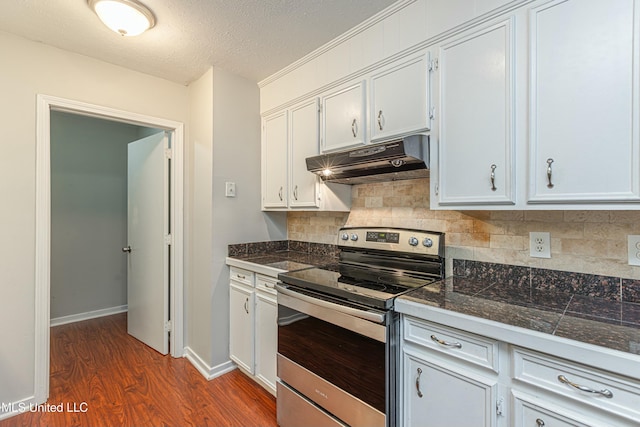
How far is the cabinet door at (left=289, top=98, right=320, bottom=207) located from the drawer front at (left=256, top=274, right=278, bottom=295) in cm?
59

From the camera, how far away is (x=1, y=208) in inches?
74.9

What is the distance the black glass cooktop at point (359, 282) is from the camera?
1.41 meters

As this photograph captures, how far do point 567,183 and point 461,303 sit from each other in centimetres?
61

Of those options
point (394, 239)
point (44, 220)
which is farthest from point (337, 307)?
point (44, 220)

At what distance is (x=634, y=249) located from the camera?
127 cm

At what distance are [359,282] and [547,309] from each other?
804 mm

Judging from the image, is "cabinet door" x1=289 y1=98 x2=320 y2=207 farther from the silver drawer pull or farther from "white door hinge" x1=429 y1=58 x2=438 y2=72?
the silver drawer pull

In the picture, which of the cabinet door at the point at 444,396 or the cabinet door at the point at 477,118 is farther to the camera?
the cabinet door at the point at 477,118

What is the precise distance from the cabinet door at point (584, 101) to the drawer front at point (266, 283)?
4.88 ft

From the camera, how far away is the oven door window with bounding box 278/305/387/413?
1.35 metres

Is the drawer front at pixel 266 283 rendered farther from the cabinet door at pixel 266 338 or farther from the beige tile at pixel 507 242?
the beige tile at pixel 507 242

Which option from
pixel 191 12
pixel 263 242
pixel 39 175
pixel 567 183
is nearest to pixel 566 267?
pixel 567 183

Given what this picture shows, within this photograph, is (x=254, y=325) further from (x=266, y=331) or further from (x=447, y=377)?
(x=447, y=377)

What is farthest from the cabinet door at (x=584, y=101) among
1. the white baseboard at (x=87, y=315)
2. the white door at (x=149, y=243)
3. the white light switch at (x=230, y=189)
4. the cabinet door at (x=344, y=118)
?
the white baseboard at (x=87, y=315)
